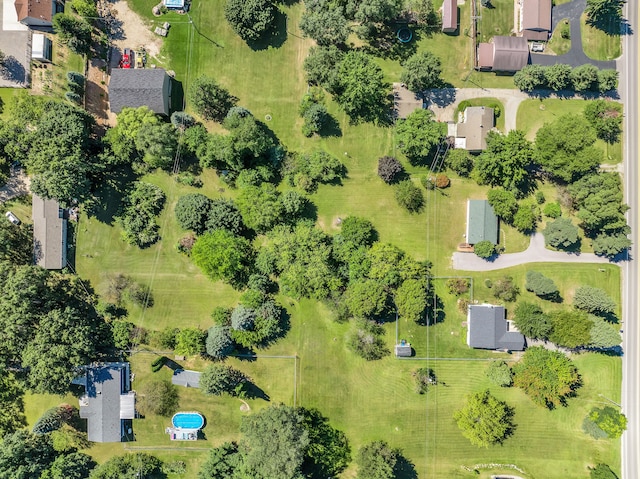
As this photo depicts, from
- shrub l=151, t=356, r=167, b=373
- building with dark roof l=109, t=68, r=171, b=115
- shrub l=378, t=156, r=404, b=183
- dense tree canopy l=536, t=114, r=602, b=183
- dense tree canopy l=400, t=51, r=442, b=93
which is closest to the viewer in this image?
dense tree canopy l=536, t=114, r=602, b=183

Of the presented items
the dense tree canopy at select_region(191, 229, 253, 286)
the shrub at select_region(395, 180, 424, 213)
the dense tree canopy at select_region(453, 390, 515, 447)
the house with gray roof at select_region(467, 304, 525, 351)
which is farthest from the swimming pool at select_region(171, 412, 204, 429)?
the shrub at select_region(395, 180, 424, 213)

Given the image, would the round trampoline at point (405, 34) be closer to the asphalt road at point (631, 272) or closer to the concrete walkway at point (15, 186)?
the asphalt road at point (631, 272)

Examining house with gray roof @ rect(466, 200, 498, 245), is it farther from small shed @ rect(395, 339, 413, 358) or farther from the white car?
the white car

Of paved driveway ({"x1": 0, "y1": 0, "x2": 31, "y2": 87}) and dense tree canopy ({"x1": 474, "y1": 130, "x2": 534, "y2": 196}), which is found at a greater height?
paved driveway ({"x1": 0, "y1": 0, "x2": 31, "y2": 87})

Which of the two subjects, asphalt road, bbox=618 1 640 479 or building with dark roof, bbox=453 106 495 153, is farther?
asphalt road, bbox=618 1 640 479

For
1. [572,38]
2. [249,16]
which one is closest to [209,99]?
[249,16]

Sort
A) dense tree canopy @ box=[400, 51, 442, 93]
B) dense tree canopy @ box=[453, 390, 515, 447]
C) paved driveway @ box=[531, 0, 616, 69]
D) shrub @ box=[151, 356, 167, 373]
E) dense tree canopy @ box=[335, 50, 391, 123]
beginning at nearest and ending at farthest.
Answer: dense tree canopy @ box=[335, 50, 391, 123]
dense tree canopy @ box=[453, 390, 515, 447]
dense tree canopy @ box=[400, 51, 442, 93]
shrub @ box=[151, 356, 167, 373]
paved driveway @ box=[531, 0, 616, 69]
